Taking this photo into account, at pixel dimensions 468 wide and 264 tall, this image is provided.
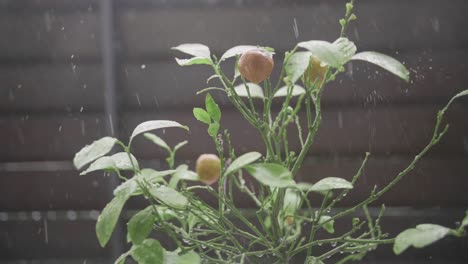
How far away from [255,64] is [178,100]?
0.84 m

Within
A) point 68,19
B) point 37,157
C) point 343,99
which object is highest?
point 68,19

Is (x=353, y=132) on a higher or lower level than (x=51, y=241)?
higher

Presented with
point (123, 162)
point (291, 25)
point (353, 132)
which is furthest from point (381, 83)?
point (123, 162)

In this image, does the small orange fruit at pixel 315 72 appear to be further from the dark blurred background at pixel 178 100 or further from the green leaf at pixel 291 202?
the dark blurred background at pixel 178 100

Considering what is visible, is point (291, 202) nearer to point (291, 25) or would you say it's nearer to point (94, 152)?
point (94, 152)

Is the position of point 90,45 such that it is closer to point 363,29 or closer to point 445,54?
point 363,29

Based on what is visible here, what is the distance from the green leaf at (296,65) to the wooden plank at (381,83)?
779 millimetres

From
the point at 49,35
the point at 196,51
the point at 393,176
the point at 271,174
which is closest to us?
the point at 271,174

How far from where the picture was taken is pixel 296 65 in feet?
1.38

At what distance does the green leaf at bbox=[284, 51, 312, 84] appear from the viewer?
0.41 m

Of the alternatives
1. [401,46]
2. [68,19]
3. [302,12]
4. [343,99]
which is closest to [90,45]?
[68,19]

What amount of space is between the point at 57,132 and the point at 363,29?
812mm

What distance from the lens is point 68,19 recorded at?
134cm

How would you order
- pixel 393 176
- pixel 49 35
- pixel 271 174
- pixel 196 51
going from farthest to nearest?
pixel 49 35 → pixel 393 176 → pixel 196 51 → pixel 271 174
